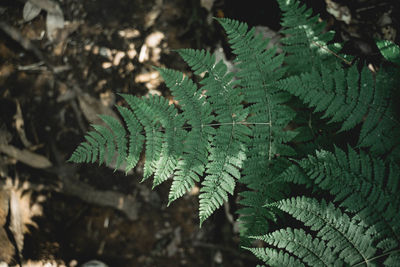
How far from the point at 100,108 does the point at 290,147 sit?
255 cm

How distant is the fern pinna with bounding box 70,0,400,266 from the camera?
74.2 inches

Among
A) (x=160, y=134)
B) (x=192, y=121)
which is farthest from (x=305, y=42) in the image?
(x=160, y=134)

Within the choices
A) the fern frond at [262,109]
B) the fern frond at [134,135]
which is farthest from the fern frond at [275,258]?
the fern frond at [134,135]

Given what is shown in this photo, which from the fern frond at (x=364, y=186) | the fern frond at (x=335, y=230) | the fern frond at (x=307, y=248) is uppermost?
the fern frond at (x=364, y=186)

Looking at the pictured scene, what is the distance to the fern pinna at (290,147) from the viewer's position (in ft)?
6.18

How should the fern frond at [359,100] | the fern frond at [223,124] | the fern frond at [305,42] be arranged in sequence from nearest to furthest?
the fern frond at [359,100] < the fern frond at [223,124] < the fern frond at [305,42]

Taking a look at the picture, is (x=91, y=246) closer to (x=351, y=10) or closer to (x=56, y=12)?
(x=56, y=12)

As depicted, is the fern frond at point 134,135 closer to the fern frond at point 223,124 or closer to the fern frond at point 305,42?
the fern frond at point 223,124

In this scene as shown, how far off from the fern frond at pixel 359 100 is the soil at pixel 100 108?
111 cm

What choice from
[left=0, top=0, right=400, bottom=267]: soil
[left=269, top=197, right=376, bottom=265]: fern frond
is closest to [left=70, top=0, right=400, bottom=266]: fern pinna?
[left=269, top=197, right=376, bottom=265]: fern frond

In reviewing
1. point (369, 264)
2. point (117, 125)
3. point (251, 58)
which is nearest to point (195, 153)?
point (117, 125)

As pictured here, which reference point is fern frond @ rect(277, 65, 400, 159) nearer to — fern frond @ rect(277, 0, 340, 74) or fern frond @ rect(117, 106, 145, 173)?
fern frond @ rect(277, 0, 340, 74)

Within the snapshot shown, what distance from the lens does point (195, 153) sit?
7.34 ft

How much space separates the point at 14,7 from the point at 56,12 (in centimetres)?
61
